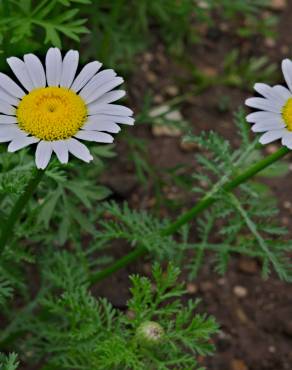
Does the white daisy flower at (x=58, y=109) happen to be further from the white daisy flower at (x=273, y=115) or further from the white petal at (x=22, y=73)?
the white daisy flower at (x=273, y=115)

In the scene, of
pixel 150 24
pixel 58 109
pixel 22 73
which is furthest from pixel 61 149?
pixel 150 24


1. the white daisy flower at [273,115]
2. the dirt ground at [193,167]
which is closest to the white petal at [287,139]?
the white daisy flower at [273,115]

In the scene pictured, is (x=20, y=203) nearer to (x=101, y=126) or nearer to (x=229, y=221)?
(x=101, y=126)

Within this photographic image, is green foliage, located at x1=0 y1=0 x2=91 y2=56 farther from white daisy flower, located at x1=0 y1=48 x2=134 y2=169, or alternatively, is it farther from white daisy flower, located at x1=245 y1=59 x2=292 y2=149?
white daisy flower, located at x1=245 y1=59 x2=292 y2=149

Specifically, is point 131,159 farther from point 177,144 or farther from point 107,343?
point 107,343

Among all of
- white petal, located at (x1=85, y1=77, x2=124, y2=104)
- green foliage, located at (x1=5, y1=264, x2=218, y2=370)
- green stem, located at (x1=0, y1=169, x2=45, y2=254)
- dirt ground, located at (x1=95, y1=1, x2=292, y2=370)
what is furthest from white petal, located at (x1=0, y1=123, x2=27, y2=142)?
dirt ground, located at (x1=95, y1=1, x2=292, y2=370)

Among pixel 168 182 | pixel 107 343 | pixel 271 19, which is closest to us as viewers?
pixel 107 343

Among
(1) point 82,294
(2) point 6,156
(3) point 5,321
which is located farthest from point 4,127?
(3) point 5,321
